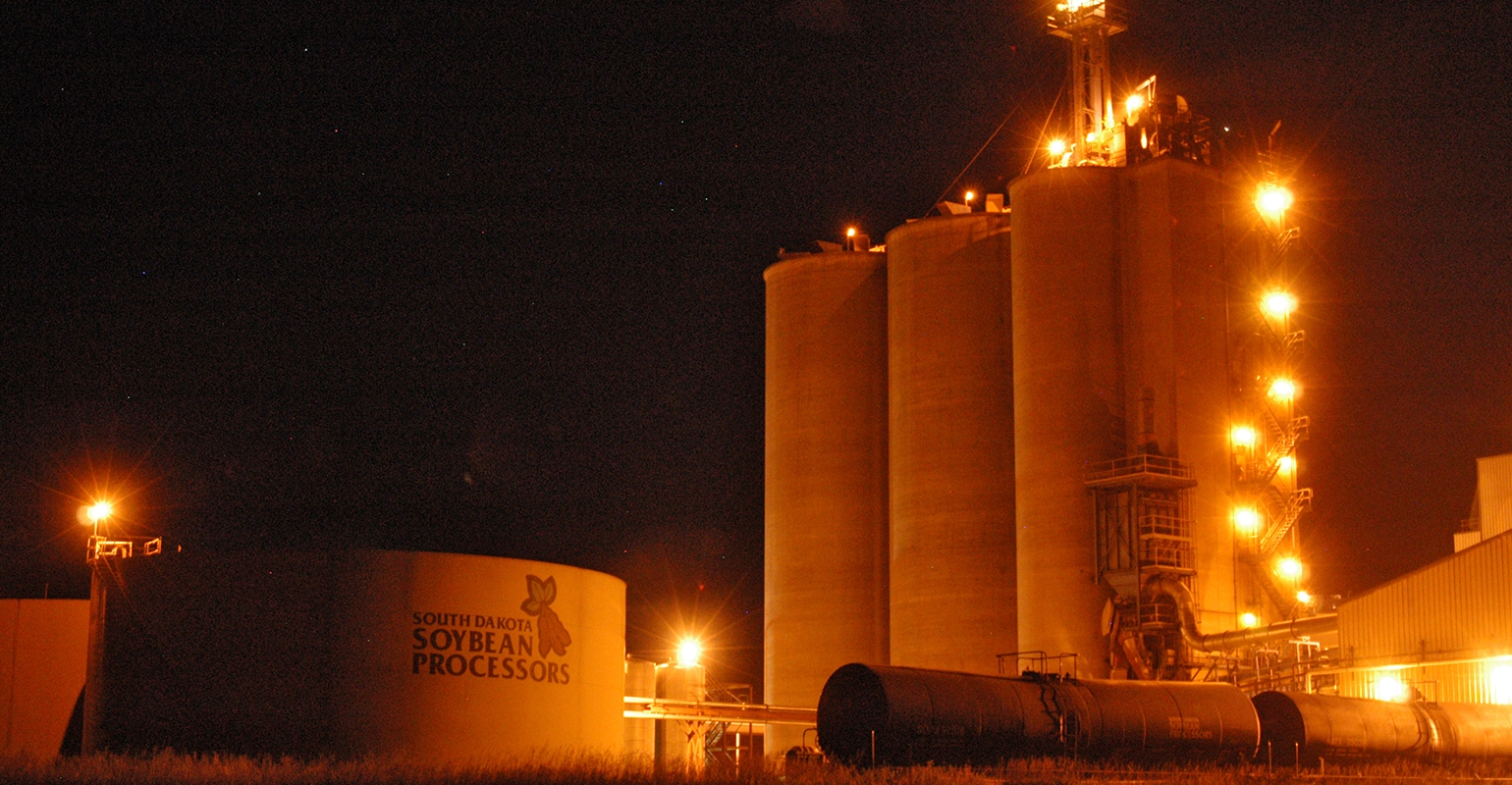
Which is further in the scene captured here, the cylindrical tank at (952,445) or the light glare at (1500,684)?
the cylindrical tank at (952,445)

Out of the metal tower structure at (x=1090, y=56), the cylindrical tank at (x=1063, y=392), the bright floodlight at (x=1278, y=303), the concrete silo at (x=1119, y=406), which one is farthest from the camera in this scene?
the metal tower structure at (x=1090, y=56)

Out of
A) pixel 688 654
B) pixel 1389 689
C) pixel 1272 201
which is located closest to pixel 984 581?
pixel 688 654

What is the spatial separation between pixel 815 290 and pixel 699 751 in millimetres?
17608

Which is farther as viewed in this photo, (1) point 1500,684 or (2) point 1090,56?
(2) point 1090,56

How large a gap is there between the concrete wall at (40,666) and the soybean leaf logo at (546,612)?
12386 mm

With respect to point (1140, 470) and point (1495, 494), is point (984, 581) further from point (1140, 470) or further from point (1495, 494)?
point (1495, 494)

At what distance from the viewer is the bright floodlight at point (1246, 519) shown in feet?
171

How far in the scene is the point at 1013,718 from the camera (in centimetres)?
3222

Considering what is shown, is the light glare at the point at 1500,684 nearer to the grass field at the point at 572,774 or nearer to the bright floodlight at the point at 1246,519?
the grass field at the point at 572,774

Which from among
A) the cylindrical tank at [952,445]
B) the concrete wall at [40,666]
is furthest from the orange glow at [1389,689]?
the concrete wall at [40,666]

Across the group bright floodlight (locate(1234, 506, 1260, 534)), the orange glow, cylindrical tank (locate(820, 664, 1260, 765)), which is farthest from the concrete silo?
cylindrical tank (locate(820, 664, 1260, 765))

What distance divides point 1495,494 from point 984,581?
63.4 ft

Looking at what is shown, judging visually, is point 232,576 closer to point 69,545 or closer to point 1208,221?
point 1208,221

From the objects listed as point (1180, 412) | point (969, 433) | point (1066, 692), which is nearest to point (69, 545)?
point (969, 433)
